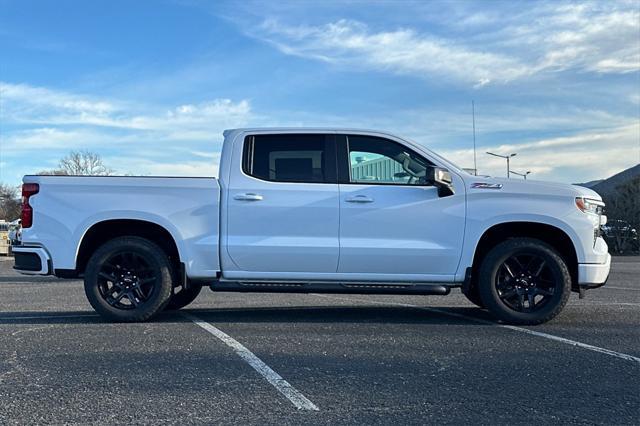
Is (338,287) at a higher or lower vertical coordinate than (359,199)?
lower

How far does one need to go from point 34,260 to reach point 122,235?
0.92 meters

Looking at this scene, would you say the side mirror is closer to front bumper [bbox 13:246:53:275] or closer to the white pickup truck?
the white pickup truck

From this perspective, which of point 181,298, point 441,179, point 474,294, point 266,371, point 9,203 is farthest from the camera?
point 9,203

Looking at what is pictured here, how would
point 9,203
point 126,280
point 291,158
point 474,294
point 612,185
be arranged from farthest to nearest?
point 9,203 < point 612,185 < point 474,294 < point 291,158 < point 126,280

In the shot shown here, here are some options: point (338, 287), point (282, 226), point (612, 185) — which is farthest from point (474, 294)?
point (612, 185)

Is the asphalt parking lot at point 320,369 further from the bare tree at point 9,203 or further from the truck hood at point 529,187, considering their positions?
the bare tree at point 9,203

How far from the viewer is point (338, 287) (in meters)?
6.26

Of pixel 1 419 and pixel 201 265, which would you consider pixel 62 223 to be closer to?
pixel 201 265

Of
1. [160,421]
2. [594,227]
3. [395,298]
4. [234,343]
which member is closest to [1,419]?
[160,421]

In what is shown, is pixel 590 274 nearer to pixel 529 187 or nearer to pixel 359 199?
pixel 529 187

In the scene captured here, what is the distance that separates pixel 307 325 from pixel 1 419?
3366 millimetres

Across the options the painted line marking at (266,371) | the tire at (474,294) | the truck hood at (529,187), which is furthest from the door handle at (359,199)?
the painted line marking at (266,371)

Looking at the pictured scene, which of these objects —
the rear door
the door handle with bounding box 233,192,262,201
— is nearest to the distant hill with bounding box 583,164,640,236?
the rear door

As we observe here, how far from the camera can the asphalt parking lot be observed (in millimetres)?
3623
